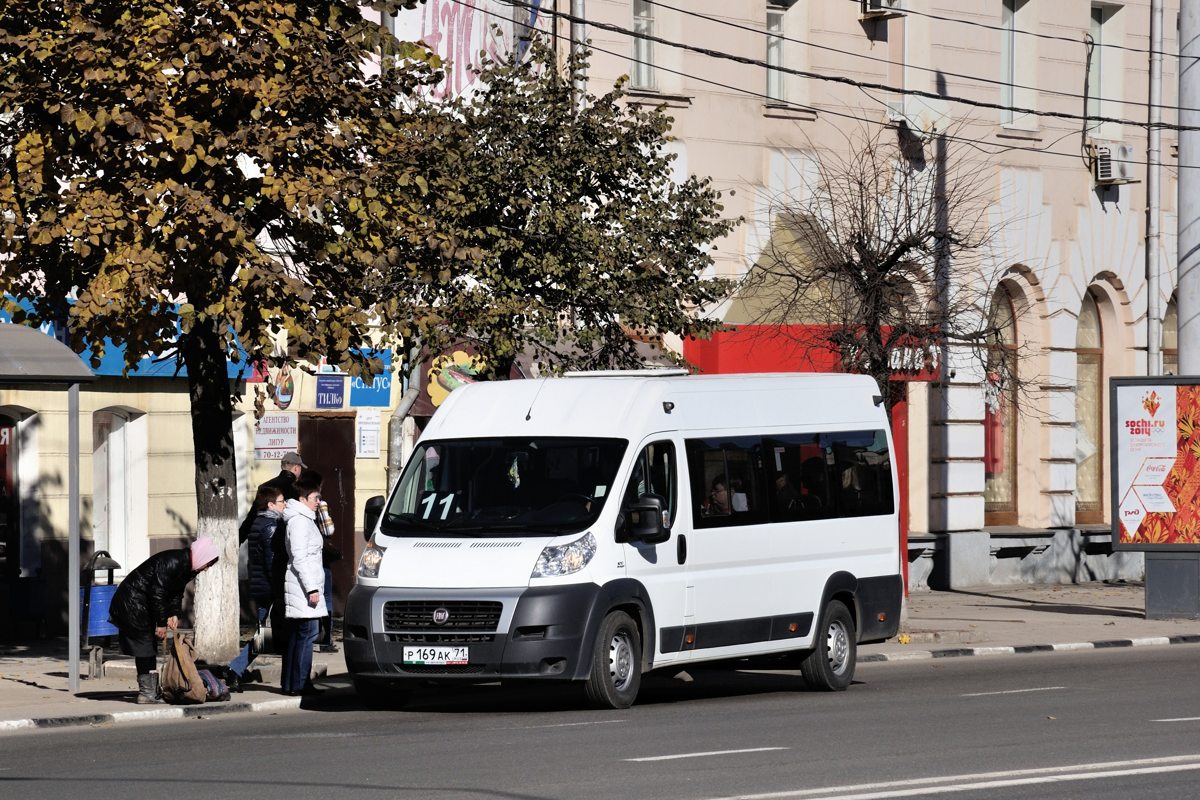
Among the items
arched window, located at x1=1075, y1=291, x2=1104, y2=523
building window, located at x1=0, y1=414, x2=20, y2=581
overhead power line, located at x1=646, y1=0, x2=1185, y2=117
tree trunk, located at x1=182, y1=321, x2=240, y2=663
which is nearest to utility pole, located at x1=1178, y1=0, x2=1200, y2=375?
overhead power line, located at x1=646, y1=0, x2=1185, y2=117

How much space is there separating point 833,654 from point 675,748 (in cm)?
490

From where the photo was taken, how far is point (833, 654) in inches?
682

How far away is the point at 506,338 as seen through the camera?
2003 centimetres

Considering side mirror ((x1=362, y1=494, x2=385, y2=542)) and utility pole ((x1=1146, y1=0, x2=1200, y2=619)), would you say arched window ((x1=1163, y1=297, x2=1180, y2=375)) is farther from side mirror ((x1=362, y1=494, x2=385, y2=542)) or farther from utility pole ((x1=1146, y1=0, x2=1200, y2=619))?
side mirror ((x1=362, y1=494, x2=385, y2=542))

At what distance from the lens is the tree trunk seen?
60.1 ft

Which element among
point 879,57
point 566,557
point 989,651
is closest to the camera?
point 566,557

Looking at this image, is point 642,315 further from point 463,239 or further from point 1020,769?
point 1020,769

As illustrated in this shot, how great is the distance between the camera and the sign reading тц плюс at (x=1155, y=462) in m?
26.5

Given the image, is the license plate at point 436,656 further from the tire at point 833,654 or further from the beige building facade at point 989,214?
the beige building facade at point 989,214

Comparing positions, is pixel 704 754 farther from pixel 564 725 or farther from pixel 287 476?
pixel 287 476

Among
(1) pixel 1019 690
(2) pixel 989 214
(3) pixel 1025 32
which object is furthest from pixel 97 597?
(3) pixel 1025 32

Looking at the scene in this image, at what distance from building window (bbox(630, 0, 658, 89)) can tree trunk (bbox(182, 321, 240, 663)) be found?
447 inches

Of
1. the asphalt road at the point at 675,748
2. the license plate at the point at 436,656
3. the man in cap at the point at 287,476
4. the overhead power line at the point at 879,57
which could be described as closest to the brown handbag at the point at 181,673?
the asphalt road at the point at 675,748

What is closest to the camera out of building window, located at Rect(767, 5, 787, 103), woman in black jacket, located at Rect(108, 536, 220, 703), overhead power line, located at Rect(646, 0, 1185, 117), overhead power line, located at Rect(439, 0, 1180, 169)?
woman in black jacket, located at Rect(108, 536, 220, 703)
